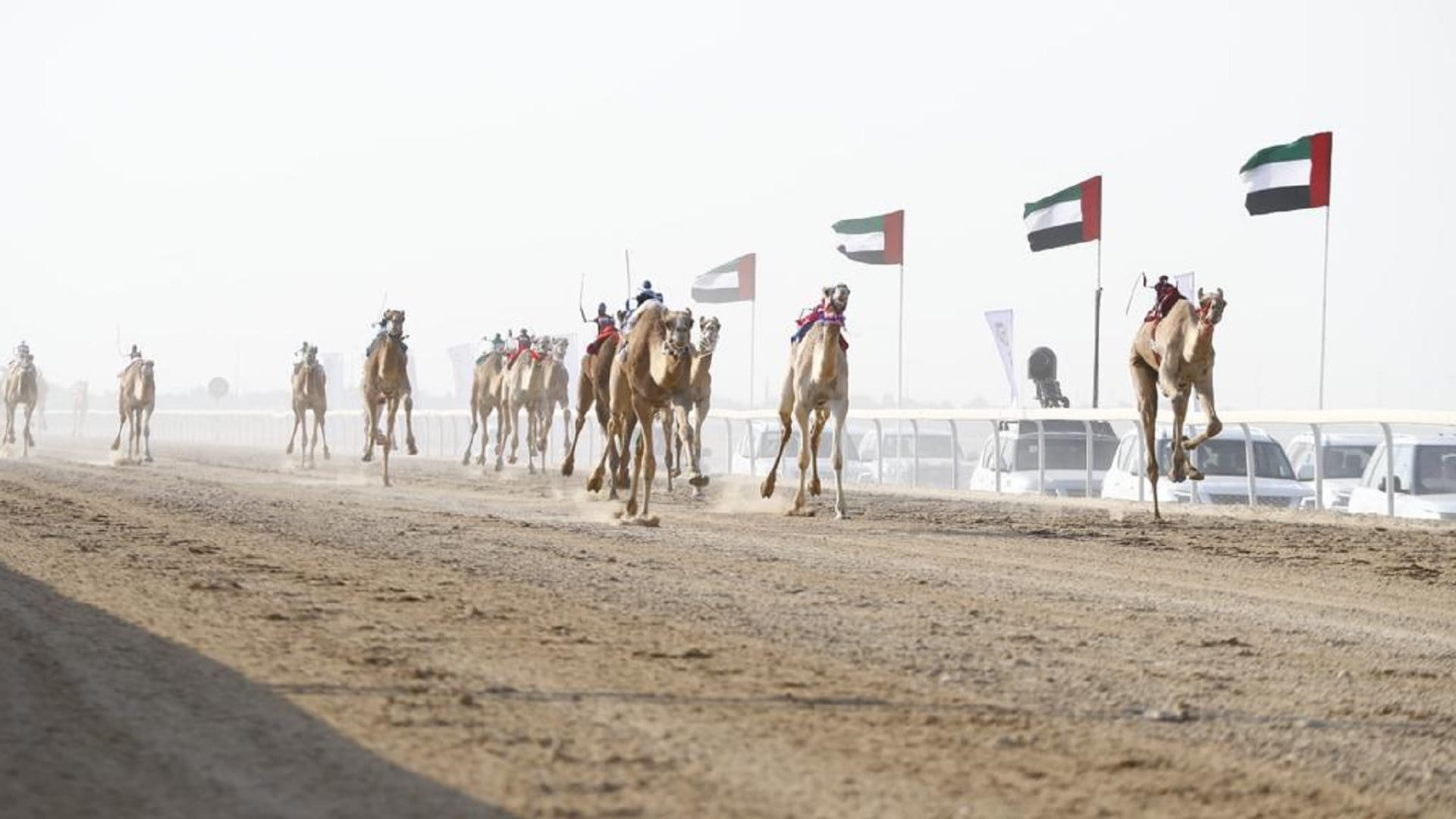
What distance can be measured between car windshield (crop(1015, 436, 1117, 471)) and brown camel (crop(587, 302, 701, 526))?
34.0 feet

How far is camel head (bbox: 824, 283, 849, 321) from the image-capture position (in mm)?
19031

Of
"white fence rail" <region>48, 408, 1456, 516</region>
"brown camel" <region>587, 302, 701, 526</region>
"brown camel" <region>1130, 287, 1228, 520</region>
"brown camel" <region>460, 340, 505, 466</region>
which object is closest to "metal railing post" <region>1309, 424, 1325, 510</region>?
"white fence rail" <region>48, 408, 1456, 516</region>

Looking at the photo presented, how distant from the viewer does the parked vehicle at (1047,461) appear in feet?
89.4

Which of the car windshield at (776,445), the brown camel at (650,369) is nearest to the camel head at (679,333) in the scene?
the brown camel at (650,369)

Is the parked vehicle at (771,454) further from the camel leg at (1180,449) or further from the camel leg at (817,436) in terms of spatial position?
the camel leg at (1180,449)

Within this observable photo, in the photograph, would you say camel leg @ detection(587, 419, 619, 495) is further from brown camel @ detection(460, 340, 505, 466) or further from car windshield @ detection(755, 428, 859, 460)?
brown camel @ detection(460, 340, 505, 466)

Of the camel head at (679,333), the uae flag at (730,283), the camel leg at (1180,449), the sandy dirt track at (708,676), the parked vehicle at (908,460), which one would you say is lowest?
the sandy dirt track at (708,676)

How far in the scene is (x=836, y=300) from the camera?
751 inches

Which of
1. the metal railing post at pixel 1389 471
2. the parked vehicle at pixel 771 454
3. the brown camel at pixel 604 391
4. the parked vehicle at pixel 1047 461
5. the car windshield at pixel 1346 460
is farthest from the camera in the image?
the parked vehicle at pixel 771 454

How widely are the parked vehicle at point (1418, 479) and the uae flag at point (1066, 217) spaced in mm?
14653

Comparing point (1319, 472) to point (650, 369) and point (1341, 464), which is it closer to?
point (1341, 464)

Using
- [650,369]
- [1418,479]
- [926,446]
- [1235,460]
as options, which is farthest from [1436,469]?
[926,446]

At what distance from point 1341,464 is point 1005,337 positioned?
11028 mm

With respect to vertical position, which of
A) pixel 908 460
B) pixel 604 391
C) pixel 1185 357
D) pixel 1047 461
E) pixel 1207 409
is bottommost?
pixel 908 460
